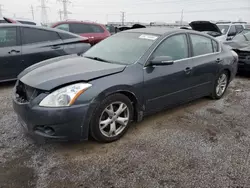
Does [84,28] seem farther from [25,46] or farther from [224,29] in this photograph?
[224,29]

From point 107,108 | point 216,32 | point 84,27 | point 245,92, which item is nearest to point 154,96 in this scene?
point 107,108

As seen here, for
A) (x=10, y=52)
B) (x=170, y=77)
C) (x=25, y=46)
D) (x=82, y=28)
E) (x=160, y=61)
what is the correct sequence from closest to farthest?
(x=160, y=61) < (x=170, y=77) < (x=10, y=52) < (x=25, y=46) < (x=82, y=28)

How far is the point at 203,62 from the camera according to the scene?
404 centimetres

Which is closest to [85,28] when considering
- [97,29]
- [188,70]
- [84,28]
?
[84,28]

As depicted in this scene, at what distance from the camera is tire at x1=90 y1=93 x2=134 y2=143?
2742mm

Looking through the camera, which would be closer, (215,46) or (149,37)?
(149,37)

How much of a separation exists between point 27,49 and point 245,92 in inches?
201

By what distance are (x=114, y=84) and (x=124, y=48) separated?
→ 0.91 m

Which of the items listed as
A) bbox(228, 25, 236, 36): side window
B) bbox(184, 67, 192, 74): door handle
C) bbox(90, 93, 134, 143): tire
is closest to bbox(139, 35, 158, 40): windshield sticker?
bbox(184, 67, 192, 74): door handle

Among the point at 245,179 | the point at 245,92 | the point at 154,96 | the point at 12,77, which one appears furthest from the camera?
the point at 245,92

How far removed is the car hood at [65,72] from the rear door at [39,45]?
6.54 ft

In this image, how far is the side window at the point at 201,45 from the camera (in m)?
3.98

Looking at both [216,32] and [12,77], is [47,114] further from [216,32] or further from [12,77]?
[216,32]

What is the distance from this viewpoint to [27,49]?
5.04 m
